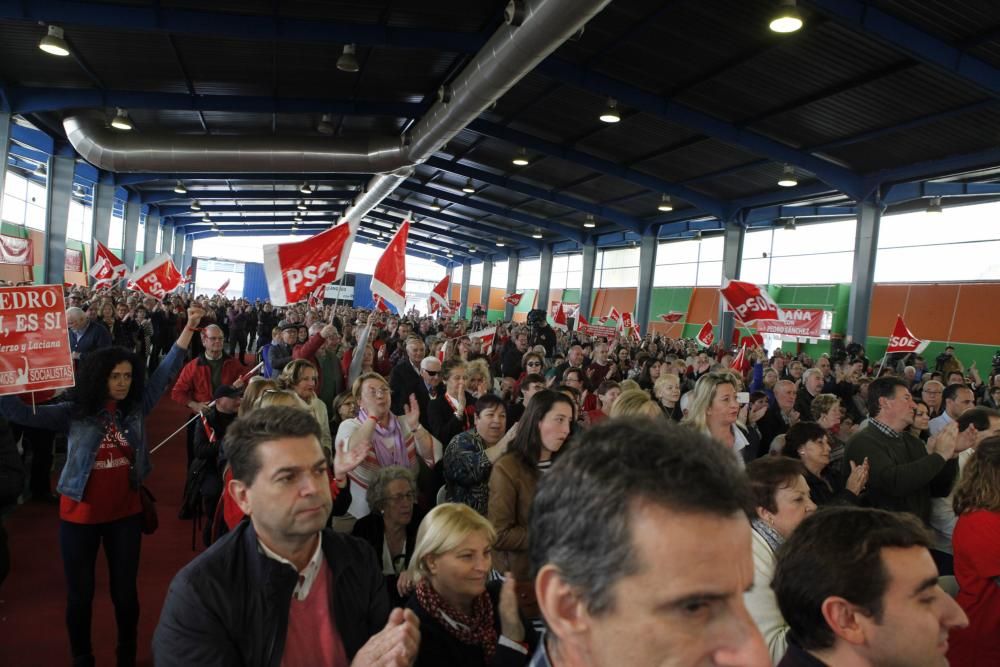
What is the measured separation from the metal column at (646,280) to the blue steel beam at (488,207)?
595 centimetres

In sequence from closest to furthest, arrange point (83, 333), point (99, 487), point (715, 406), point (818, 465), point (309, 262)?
1. point (99, 487)
2. point (818, 465)
3. point (715, 406)
4. point (83, 333)
5. point (309, 262)

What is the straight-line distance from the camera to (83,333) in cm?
838

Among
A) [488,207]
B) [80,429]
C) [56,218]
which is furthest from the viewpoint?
[488,207]

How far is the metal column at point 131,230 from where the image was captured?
28772 millimetres

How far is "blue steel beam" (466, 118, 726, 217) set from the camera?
19234mm

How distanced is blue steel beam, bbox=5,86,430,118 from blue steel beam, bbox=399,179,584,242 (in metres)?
12.5

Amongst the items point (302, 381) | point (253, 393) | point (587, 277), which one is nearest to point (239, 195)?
point (587, 277)

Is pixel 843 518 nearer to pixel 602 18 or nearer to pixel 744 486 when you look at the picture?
pixel 744 486

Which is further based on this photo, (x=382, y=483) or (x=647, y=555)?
(x=382, y=483)

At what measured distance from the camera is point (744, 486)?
3.59ft

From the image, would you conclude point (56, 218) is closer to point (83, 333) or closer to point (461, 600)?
point (83, 333)

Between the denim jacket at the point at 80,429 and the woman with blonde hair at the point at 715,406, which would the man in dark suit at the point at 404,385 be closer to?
the woman with blonde hair at the point at 715,406

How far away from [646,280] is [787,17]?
1810 centimetres

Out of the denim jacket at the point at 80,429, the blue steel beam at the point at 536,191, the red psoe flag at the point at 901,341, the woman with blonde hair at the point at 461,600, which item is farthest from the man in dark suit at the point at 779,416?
the blue steel beam at the point at 536,191
